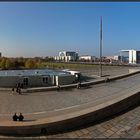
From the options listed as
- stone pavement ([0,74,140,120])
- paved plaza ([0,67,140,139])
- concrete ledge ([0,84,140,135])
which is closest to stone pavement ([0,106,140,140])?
paved plaza ([0,67,140,139])

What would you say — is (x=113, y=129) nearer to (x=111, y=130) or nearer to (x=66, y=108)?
(x=111, y=130)

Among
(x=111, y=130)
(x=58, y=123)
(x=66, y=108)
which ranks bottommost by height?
(x=66, y=108)

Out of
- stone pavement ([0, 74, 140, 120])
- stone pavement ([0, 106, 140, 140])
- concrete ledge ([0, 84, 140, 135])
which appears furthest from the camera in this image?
stone pavement ([0, 74, 140, 120])

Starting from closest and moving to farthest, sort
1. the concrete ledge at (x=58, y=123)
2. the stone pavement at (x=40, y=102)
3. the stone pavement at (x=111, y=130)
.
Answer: the stone pavement at (x=111, y=130) → the concrete ledge at (x=58, y=123) → the stone pavement at (x=40, y=102)

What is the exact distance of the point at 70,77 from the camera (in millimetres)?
25719

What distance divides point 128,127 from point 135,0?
4712 millimetres

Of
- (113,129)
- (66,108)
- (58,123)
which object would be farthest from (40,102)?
(113,129)

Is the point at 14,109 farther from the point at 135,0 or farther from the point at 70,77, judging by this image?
the point at 70,77

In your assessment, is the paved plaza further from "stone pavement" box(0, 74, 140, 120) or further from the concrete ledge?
the concrete ledge

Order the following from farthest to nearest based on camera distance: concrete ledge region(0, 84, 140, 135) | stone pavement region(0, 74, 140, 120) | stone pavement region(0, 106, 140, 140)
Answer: stone pavement region(0, 74, 140, 120)
concrete ledge region(0, 84, 140, 135)
stone pavement region(0, 106, 140, 140)

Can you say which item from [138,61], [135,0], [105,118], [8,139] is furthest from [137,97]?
[138,61]

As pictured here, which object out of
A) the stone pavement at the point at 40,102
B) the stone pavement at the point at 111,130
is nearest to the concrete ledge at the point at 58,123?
the stone pavement at the point at 111,130

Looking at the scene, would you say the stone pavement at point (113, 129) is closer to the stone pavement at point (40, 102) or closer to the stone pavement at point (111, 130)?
the stone pavement at point (111, 130)

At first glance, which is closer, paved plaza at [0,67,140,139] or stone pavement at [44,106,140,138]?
stone pavement at [44,106,140,138]
